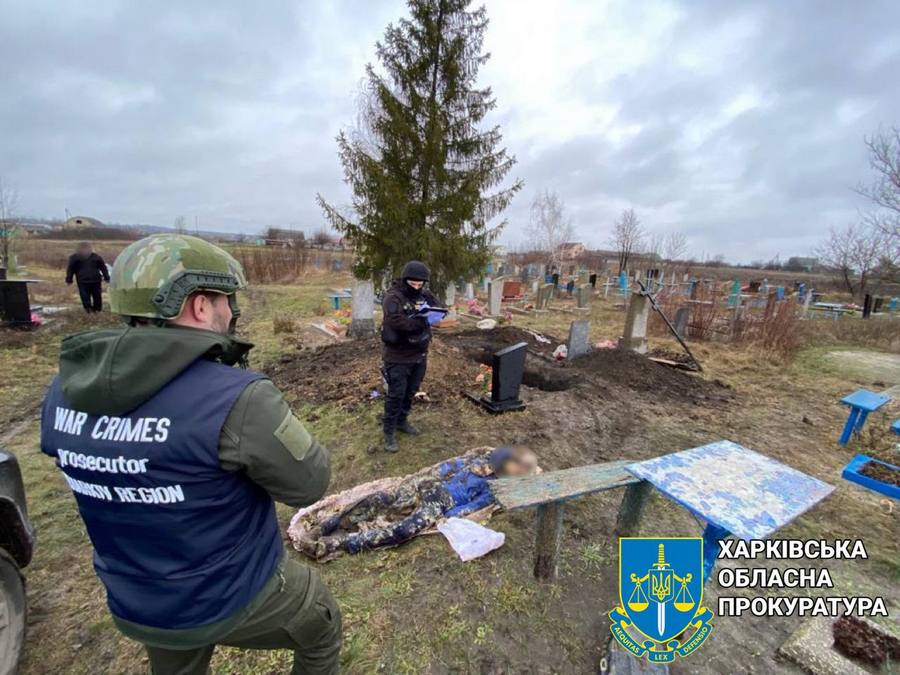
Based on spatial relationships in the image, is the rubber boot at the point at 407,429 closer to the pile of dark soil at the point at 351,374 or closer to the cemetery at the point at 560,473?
the cemetery at the point at 560,473

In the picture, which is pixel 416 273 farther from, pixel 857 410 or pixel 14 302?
pixel 14 302

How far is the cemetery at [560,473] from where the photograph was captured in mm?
2145

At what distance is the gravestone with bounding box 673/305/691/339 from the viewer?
1097 cm

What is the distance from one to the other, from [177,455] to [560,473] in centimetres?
229

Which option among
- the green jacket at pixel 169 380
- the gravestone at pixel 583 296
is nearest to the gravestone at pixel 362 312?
the green jacket at pixel 169 380

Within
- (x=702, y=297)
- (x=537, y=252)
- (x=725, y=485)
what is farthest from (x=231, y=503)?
(x=537, y=252)

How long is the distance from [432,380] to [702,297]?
1341cm

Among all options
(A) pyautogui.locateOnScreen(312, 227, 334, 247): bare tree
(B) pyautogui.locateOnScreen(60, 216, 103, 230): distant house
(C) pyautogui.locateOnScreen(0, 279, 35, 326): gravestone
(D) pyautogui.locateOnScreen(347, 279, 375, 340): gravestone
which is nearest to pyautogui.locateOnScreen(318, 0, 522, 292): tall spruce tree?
(D) pyautogui.locateOnScreen(347, 279, 375, 340): gravestone

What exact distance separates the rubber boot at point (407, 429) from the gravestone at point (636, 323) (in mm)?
5769

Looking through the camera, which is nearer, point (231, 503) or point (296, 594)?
point (231, 503)

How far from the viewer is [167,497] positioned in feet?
3.56

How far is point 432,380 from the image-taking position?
6066 mm

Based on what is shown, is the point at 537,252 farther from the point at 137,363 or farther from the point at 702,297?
the point at 137,363

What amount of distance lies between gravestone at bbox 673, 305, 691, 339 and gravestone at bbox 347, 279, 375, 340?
8.28 metres
